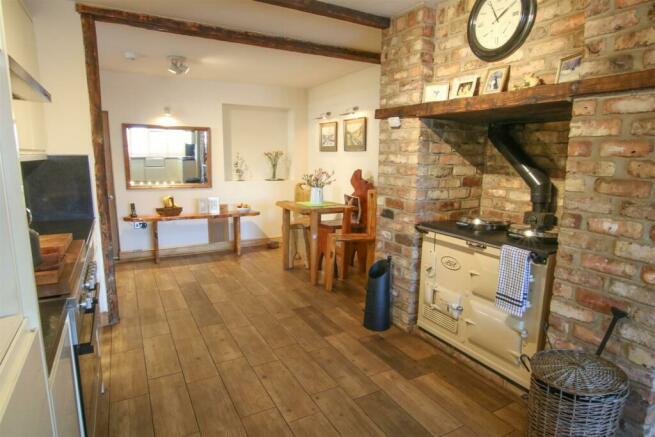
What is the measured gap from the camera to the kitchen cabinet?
6.33 feet

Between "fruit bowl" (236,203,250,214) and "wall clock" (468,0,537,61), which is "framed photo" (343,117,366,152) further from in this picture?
"wall clock" (468,0,537,61)

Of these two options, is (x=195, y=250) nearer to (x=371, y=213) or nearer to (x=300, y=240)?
(x=300, y=240)

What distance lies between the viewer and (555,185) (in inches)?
101

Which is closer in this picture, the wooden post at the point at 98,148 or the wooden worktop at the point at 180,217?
the wooden post at the point at 98,148

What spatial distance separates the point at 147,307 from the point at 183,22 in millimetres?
2415

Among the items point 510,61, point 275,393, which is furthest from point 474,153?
point 275,393

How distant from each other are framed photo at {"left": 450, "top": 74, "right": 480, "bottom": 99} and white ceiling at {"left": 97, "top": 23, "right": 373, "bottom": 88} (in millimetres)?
1989

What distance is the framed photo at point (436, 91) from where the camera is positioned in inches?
100

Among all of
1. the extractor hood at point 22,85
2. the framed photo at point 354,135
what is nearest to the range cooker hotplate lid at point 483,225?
the framed photo at point 354,135

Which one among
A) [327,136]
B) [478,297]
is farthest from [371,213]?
[327,136]

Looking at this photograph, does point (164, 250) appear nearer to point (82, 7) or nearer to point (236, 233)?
point (236, 233)

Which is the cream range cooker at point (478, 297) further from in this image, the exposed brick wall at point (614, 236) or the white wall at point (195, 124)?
the white wall at point (195, 124)

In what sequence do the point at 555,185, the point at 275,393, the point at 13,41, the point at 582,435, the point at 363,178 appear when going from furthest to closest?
the point at 363,178, the point at 555,185, the point at 275,393, the point at 13,41, the point at 582,435

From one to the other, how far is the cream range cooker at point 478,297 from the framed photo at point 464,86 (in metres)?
0.88
